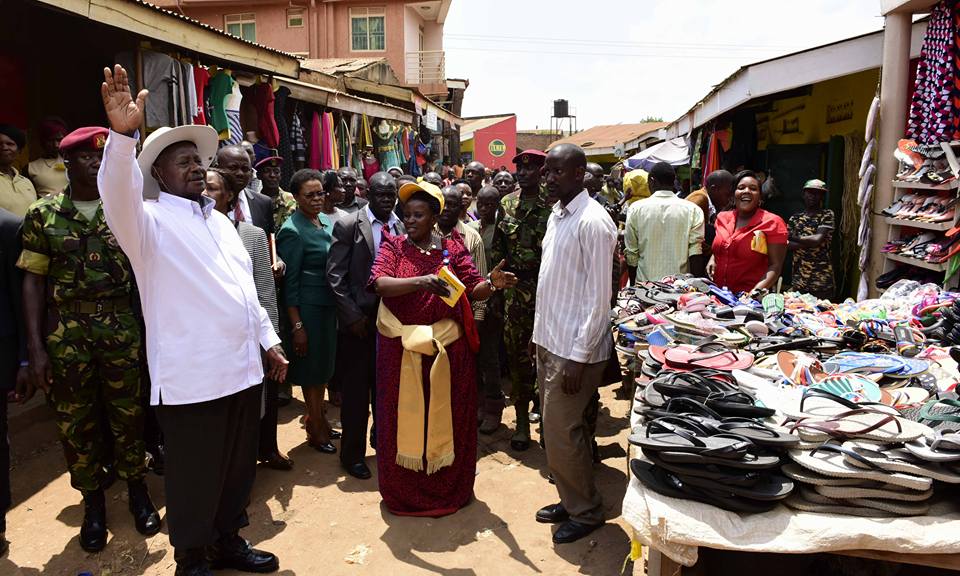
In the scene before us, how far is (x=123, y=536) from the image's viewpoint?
3.54 metres

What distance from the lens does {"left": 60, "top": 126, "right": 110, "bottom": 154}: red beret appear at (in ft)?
10.0

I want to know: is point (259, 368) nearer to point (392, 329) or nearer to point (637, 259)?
point (392, 329)

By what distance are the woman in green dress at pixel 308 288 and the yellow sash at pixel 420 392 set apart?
901 millimetres

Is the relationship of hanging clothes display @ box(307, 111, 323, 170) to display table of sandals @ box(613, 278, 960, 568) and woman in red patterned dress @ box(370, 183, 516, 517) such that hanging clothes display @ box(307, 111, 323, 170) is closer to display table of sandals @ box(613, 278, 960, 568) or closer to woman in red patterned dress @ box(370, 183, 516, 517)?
woman in red patterned dress @ box(370, 183, 516, 517)

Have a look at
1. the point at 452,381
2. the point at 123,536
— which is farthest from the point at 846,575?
the point at 123,536

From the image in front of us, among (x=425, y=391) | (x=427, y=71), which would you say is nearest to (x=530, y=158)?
(x=425, y=391)

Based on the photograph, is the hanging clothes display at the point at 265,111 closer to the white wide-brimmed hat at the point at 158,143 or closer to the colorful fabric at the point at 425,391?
the colorful fabric at the point at 425,391

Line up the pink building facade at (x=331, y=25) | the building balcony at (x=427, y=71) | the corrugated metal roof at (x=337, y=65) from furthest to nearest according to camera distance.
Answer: the building balcony at (x=427, y=71), the pink building facade at (x=331, y=25), the corrugated metal roof at (x=337, y=65)

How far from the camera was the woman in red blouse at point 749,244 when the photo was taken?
4.81 m

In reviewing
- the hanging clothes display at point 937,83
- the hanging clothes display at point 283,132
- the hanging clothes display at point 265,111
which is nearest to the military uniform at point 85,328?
the hanging clothes display at point 265,111

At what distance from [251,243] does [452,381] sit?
1.49 meters

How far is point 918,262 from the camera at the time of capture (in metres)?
4.68

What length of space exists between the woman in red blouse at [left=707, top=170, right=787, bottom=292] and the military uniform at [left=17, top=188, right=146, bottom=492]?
13.6 ft

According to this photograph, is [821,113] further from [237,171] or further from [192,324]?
[192,324]
